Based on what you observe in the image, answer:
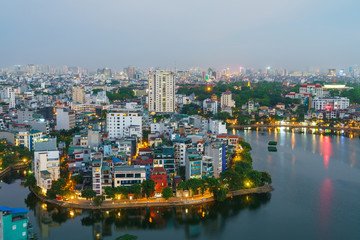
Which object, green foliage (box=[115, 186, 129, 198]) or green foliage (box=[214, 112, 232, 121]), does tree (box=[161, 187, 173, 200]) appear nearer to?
green foliage (box=[115, 186, 129, 198])

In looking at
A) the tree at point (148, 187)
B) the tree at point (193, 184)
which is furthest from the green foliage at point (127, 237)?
the tree at point (193, 184)

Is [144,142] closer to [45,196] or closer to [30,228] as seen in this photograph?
[45,196]

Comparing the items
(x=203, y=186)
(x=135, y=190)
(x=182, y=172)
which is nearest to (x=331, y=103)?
(x=182, y=172)

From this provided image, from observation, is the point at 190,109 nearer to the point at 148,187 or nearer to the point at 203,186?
the point at 203,186

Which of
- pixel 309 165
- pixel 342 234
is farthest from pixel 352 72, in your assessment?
pixel 342 234

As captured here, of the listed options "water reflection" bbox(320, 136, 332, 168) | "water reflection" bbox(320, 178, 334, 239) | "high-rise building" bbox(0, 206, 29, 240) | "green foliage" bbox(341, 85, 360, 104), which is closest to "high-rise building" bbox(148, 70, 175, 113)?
"water reflection" bbox(320, 136, 332, 168)

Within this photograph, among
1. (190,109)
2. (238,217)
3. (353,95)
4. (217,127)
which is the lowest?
(238,217)
